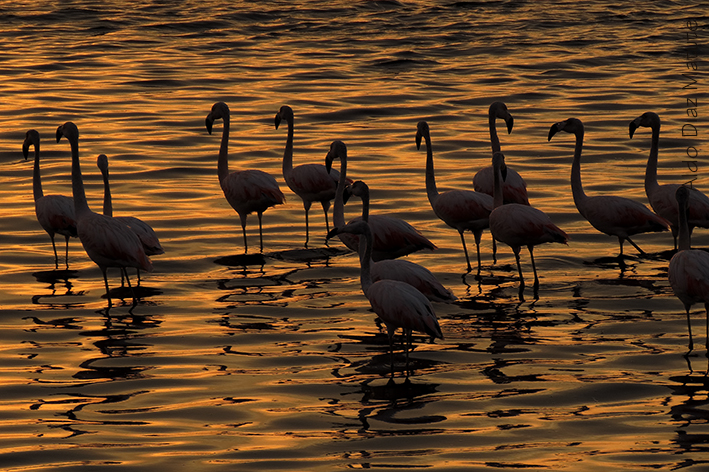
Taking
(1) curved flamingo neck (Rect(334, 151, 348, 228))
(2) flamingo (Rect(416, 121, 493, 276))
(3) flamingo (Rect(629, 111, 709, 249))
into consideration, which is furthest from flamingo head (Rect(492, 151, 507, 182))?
(3) flamingo (Rect(629, 111, 709, 249))

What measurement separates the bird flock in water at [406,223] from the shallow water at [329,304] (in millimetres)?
511

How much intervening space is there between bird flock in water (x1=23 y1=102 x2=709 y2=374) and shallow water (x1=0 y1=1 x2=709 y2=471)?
511mm

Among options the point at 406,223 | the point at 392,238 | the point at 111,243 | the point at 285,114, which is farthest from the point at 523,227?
the point at 285,114

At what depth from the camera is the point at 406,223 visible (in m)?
11.7

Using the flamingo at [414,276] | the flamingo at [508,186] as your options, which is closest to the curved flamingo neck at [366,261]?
the flamingo at [414,276]

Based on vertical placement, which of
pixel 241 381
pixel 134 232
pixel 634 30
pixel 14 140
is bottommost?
pixel 241 381

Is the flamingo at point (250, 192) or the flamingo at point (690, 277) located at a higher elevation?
the flamingo at point (250, 192)

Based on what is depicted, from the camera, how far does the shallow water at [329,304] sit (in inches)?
308

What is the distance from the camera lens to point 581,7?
129 feet

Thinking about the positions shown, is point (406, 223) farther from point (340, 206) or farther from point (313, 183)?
point (313, 183)

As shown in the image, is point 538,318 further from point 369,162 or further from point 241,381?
point 369,162

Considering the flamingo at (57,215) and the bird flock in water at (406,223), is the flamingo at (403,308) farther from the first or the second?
the flamingo at (57,215)

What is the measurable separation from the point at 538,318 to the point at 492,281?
62.1 inches

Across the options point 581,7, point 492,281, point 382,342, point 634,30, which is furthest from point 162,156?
point 581,7
